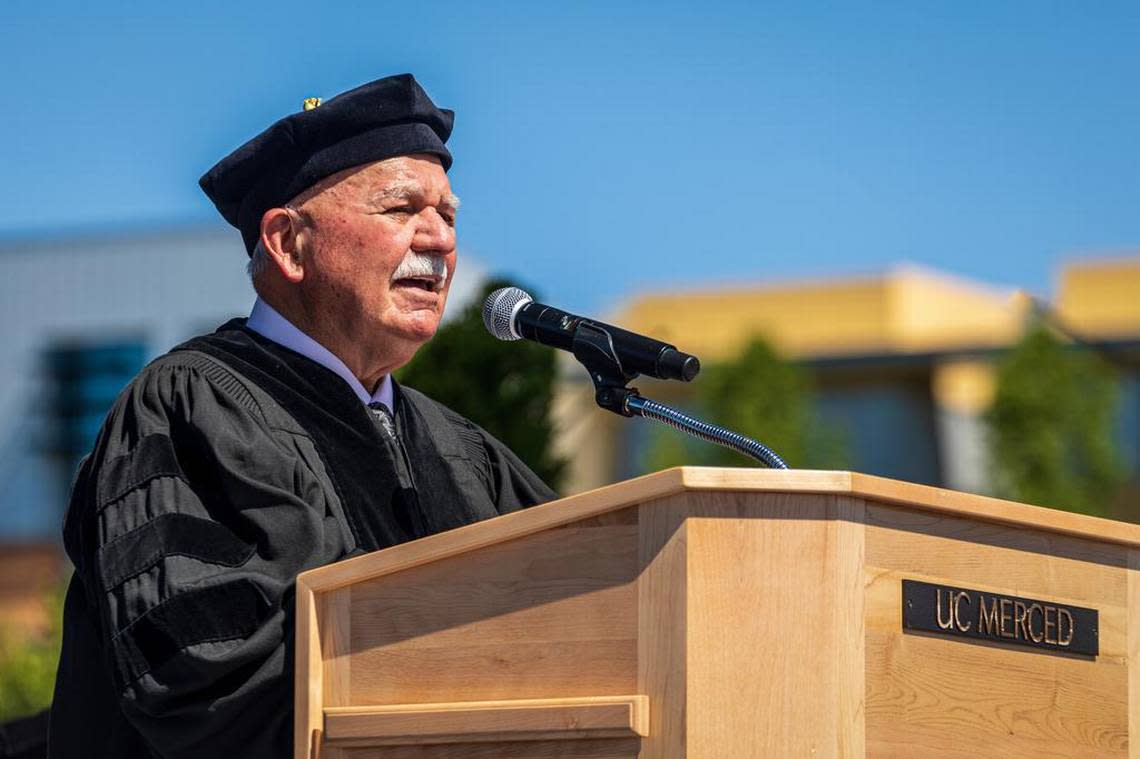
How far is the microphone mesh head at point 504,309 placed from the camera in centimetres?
351

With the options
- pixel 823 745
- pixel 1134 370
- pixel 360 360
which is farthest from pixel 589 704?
pixel 1134 370

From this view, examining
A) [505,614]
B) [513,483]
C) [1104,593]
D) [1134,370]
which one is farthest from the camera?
[1134,370]

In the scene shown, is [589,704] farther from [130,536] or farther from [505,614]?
[130,536]

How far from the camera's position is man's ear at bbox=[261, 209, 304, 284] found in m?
3.96

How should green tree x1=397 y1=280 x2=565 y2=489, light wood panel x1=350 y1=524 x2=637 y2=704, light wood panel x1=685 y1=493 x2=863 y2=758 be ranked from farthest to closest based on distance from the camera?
green tree x1=397 y1=280 x2=565 y2=489 → light wood panel x1=350 y1=524 x2=637 y2=704 → light wood panel x1=685 y1=493 x2=863 y2=758

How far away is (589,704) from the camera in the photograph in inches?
107

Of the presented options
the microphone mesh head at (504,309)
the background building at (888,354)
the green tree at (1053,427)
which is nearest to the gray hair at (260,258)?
the microphone mesh head at (504,309)

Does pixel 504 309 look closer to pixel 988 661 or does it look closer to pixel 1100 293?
pixel 988 661

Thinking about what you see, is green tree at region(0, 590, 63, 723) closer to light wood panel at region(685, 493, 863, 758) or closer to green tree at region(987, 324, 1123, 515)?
light wood panel at region(685, 493, 863, 758)

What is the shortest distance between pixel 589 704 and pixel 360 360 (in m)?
1.40

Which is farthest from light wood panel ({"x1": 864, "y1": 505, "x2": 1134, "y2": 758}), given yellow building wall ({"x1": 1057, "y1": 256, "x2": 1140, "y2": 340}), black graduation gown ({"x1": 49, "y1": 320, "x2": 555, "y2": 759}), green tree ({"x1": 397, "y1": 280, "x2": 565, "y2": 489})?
yellow building wall ({"x1": 1057, "y1": 256, "x2": 1140, "y2": 340})

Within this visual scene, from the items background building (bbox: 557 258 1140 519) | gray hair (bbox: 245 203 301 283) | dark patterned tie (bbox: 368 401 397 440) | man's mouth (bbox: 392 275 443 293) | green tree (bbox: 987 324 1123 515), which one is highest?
background building (bbox: 557 258 1140 519)

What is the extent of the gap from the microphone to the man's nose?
397 millimetres

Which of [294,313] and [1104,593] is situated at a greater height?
[294,313]
